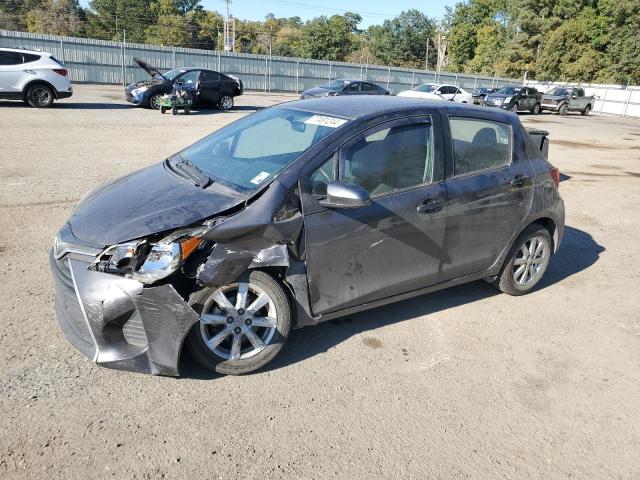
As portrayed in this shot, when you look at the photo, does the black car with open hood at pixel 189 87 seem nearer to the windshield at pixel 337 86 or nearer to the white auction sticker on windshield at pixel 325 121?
the windshield at pixel 337 86

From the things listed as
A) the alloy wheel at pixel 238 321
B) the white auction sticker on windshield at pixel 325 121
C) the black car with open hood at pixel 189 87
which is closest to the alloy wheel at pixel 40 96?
the black car with open hood at pixel 189 87

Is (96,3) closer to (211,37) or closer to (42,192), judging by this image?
(211,37)

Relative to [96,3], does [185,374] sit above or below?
below

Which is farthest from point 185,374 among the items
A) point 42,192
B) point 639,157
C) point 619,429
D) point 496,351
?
point 639,157

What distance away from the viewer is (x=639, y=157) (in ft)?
50.0

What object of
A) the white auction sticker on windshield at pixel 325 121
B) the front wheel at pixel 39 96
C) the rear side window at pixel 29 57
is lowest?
the front wheel at pixel 39 96

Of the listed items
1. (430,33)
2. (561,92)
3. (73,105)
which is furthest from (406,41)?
(73,105)

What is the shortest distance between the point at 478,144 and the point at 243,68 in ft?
112

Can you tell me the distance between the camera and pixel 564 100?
3422 cm

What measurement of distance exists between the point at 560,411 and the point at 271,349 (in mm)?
1839

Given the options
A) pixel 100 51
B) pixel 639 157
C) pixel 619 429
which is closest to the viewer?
pixel 619 429

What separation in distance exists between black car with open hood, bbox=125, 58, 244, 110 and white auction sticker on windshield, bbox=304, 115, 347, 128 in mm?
16419

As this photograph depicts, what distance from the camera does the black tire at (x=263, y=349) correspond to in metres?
3.14

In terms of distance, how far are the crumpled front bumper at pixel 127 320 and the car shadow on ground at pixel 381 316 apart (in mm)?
342
